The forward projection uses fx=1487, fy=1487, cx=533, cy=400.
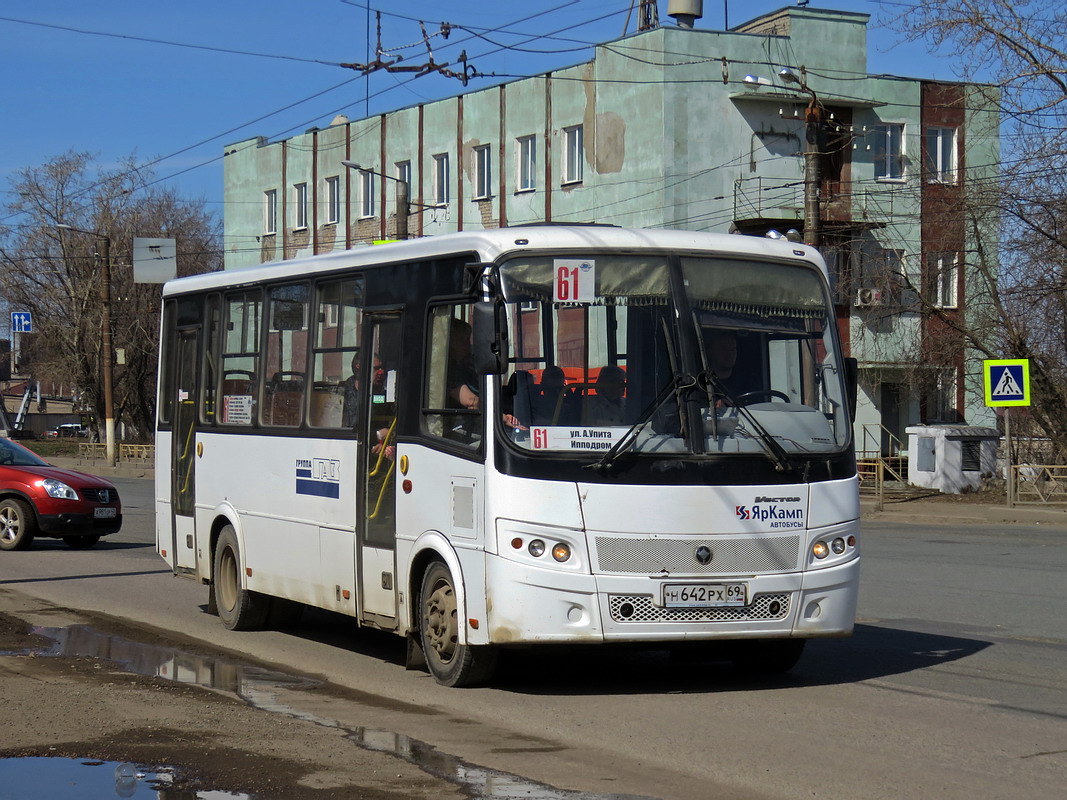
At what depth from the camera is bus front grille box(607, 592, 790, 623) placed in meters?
8.54

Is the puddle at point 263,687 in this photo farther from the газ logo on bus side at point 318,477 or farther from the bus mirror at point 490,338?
the bus mirror at point 490,338

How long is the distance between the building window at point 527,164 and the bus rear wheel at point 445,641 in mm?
34609

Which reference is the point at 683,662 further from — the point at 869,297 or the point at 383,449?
the point at 869,297

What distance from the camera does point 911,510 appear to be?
30.0 meters

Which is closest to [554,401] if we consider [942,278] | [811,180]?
[811,180]

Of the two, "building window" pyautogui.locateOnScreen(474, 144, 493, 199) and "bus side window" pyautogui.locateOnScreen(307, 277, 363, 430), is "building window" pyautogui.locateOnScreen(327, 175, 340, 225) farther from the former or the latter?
"bus side window" pyautogui.locateOnScreen(307, 277, 363, 430)

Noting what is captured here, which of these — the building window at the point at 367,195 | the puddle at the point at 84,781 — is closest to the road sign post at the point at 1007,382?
the puddle at the point at 84,781

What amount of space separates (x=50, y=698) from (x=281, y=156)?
1895 inches

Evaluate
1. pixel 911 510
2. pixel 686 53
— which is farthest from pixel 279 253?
pixel 911 510

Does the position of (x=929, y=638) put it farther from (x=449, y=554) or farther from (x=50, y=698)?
(x=50, y=698)

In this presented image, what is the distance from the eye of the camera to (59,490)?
20.0 meters

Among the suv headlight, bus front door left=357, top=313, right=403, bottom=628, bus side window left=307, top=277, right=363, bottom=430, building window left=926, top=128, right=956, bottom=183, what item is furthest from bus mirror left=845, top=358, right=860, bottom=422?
building window left=926, top=128, right=956, bottom=183

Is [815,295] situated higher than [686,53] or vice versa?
[686,53]

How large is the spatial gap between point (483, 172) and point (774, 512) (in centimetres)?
3726
